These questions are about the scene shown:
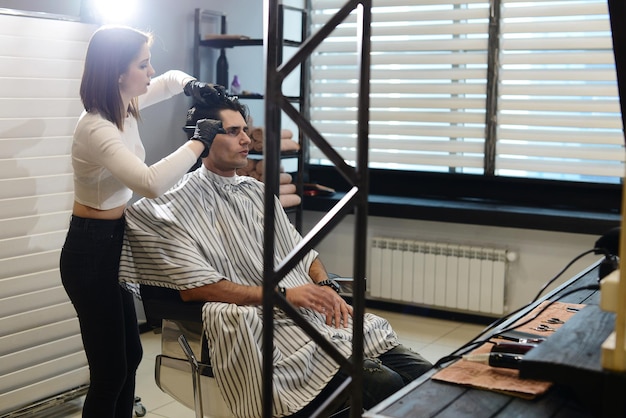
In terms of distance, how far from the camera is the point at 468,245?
14.6 ft

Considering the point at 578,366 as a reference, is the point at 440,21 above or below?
above

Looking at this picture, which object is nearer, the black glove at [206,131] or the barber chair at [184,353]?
the barber chair at [184,353]

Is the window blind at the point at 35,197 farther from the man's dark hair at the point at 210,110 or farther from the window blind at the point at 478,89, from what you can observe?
the window blind at the point at 478,89

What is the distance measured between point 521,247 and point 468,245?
30 cm

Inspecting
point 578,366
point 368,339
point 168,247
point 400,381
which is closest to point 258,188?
point 168,247

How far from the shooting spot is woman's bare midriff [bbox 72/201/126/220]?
2.42m

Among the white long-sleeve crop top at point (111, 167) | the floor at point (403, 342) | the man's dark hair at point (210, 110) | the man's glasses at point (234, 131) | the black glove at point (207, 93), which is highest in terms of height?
the black glove at point (207, 93)

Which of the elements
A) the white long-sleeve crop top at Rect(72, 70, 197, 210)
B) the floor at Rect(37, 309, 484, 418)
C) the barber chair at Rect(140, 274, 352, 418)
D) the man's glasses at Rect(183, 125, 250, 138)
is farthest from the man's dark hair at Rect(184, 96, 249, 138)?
the floor at Rect(37, 309, 484, 418)

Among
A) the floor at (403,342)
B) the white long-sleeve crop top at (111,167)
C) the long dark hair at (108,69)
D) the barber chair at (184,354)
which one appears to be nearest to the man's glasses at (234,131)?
the white long-sleeve crop top at (111,167)

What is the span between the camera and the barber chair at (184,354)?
2314 millimetres

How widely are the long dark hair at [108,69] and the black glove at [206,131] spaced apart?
231 mm

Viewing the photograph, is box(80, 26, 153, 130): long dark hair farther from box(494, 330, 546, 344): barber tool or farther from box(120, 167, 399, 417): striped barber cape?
box(494, 330, 546, 344): barber tool

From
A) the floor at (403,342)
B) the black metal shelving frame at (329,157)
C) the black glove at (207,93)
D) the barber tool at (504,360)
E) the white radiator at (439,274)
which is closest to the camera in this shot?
the black metal shelving frame at (329,157)

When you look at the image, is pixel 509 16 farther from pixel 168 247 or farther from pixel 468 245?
pixel 168 247
